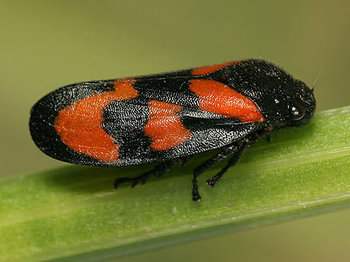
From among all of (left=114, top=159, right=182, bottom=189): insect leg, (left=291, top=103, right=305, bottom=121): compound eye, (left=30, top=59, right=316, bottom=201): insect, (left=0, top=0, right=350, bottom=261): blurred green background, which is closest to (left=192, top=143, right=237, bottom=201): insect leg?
(left=30, top=59, right=316, bottom=201): insect

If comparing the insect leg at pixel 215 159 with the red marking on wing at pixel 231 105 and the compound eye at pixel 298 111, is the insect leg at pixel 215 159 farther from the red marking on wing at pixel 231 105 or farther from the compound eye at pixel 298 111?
the compound eye at pixel 298 111

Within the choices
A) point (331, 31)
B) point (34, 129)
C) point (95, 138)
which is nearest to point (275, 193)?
point (95, 138)

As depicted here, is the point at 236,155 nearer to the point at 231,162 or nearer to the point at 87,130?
the point at 231,162

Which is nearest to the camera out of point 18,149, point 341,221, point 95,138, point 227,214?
point 227,214

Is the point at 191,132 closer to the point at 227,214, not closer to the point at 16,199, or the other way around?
the point at 227,214

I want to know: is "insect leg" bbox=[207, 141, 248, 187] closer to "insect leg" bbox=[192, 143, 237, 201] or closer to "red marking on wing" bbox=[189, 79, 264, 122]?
"insect leg" bbox=[192, 143, 237, 201]


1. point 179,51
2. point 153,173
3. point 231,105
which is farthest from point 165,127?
point 179,51

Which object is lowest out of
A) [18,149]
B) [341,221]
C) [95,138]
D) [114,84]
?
[341,221]

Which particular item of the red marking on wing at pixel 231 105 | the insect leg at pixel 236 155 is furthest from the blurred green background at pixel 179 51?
the red marking on wing at pixel 231 105
